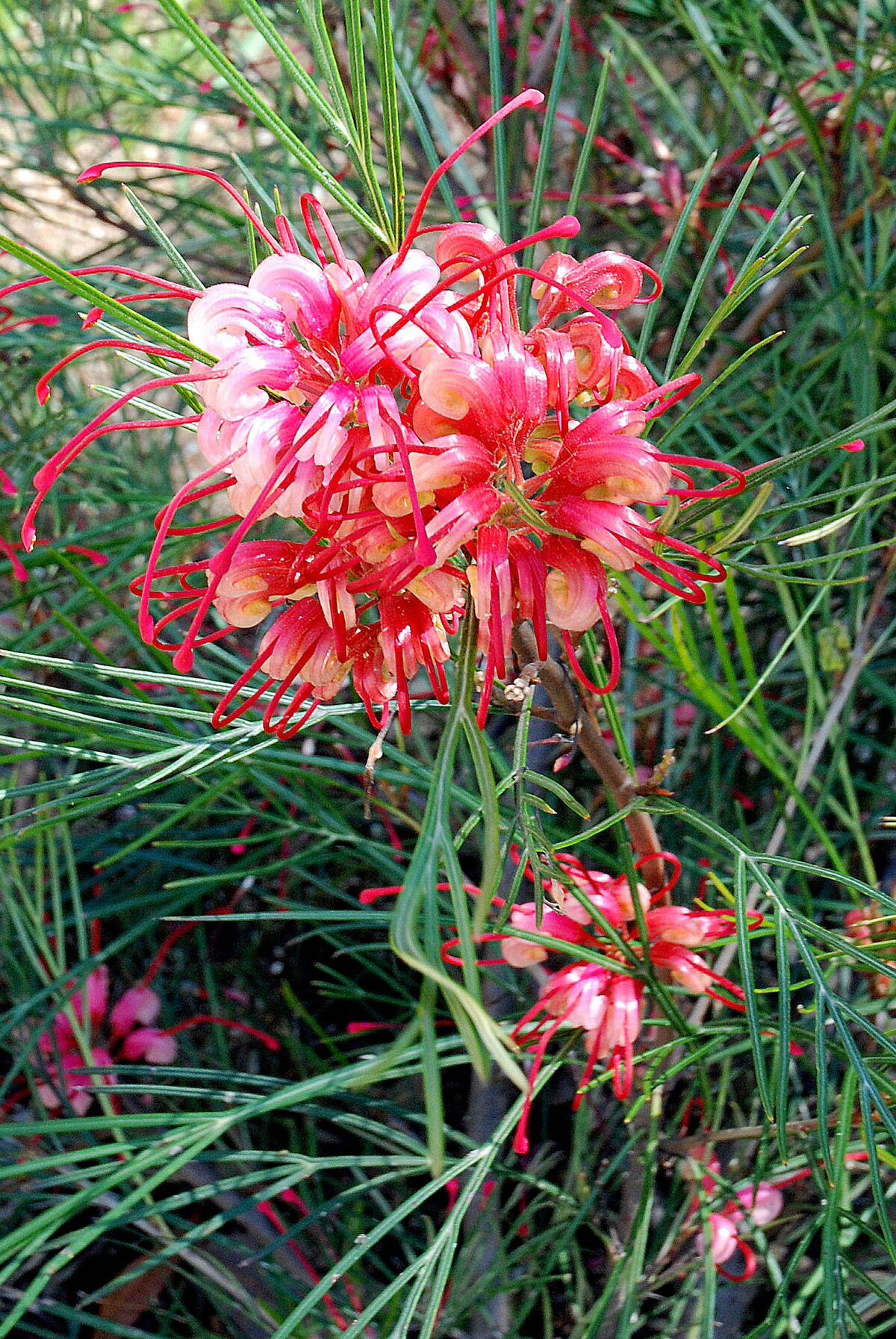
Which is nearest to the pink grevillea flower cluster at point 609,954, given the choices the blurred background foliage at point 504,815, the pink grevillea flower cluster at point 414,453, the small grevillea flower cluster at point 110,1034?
the blurred background foliage at point 504,815

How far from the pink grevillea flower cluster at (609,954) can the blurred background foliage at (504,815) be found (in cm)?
2

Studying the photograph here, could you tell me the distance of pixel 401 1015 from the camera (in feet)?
2.48

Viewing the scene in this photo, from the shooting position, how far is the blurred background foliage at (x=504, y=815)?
0.40 metres

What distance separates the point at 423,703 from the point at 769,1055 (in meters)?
0.27

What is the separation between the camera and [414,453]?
Result: 0.28m

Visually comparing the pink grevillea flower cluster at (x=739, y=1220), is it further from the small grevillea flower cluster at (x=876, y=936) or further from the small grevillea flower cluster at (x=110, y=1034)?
the small grevillea flower cluster at (x=110, y=1034)

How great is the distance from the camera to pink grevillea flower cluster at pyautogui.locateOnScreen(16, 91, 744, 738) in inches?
10.9

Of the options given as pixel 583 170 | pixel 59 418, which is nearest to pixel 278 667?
pixel 583 170

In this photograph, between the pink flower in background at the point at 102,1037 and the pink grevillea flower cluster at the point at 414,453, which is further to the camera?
the pink flower in background at the point at 102,1037

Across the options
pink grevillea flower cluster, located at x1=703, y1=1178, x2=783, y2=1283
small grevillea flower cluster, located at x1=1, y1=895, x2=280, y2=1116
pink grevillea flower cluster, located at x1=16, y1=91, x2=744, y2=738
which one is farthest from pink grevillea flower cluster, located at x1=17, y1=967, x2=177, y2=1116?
pink grevillea flower cluster, located at x1=16, y1=91, x2=744, y2=738

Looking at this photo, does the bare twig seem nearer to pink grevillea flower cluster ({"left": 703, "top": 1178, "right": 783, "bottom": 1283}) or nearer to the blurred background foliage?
the blurred background foliage

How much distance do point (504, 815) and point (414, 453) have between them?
17 cm

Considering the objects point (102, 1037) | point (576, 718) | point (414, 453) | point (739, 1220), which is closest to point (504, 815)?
point (576, 718)

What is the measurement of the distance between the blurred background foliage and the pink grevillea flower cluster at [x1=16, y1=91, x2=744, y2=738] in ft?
0.10
